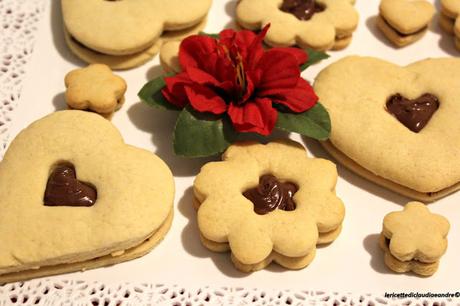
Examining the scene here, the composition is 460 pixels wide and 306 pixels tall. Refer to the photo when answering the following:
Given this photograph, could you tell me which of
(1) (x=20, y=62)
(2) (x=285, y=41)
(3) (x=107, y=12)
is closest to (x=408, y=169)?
(2) (x=285, y=41)

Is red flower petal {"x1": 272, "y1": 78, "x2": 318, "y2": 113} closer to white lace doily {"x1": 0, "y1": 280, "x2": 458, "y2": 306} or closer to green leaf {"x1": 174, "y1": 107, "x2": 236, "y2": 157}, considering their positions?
green leaf {"x1": 174, "y1": 107, "x2": 236, "y2": 157}

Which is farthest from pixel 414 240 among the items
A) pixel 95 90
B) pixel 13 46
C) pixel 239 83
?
pixel 13 46

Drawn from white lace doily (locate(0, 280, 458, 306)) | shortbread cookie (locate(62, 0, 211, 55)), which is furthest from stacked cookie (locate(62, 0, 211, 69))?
white lace doily (locate(0, 280, 458, 306))

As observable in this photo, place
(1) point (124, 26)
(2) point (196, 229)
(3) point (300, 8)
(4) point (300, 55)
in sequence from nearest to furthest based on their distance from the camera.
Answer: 1. (2) point (196, 229)
2. (4) point (300, 55)
3. (1) point (124, 26)
4. (3) point (300, 8)

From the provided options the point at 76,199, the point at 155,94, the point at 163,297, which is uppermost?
the point at 155,94

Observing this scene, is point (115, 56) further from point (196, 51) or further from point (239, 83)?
point (239, 83)

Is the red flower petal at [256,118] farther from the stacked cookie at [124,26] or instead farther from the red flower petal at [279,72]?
the stacked cookie at [124,26]

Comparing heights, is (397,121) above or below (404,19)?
below
